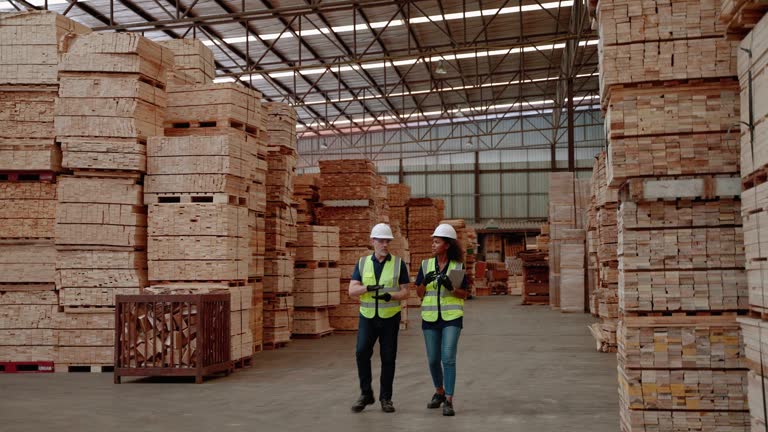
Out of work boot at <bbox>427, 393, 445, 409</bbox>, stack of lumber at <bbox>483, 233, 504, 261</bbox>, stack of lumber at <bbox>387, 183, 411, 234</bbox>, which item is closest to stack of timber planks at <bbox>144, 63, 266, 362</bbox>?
work boot at <bbox>427, 393, 445, 409</bbox>

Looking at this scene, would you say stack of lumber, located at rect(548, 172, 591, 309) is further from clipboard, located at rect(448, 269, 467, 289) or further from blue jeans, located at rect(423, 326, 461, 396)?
clipboard, located at rect(448, 269, 467, 289)

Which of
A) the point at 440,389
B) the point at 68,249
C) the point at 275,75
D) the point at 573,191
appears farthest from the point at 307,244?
the point at 275,75

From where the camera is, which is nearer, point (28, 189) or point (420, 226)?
point (28, 189)

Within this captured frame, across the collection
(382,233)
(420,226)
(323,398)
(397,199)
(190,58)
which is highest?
(190,58)

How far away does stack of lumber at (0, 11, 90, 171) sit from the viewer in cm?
892

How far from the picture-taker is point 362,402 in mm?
6500

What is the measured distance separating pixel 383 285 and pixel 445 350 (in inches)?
28.6

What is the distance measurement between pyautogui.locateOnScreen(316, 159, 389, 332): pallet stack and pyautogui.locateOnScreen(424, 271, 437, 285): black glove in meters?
8.06

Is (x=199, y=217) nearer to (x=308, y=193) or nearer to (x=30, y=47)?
(x=30, y=47)

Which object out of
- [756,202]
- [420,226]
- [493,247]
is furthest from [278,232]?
[493,247]

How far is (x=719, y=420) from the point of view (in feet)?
15.8

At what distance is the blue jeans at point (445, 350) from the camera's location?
6172mm

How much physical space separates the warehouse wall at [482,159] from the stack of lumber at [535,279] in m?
15.5

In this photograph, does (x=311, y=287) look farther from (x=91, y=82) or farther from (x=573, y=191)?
(x=573, y=191)
